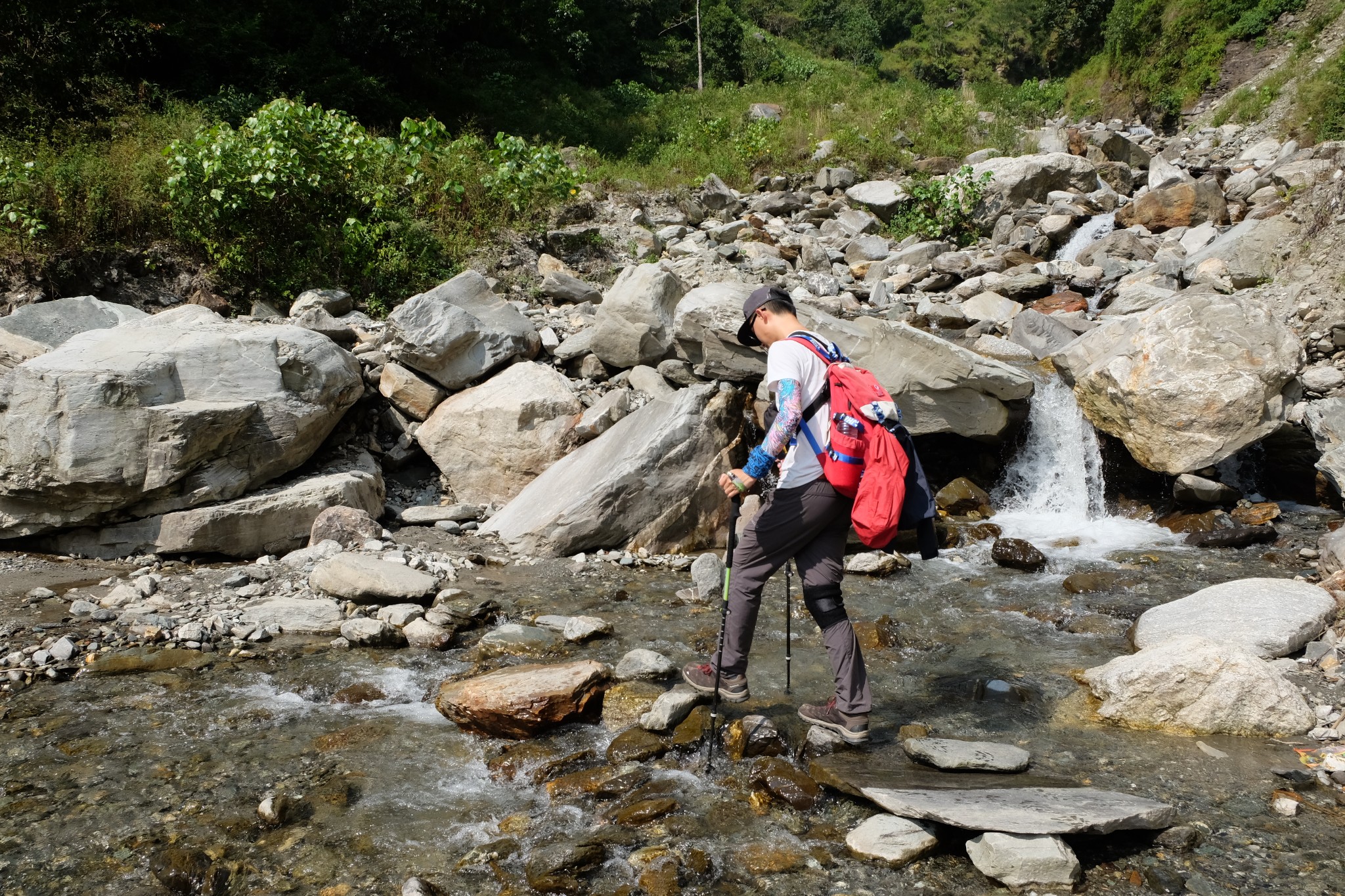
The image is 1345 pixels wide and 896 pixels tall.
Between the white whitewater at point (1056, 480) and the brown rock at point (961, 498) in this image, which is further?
the brown rock at point (961, 498)

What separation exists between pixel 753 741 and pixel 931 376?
5367 millimetres

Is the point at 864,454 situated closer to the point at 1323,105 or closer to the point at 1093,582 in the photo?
the point at 1093,582

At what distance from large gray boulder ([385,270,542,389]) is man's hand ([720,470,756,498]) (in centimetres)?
582

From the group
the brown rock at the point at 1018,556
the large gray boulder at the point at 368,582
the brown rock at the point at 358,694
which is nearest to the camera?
the brown rock at the point at 358,694

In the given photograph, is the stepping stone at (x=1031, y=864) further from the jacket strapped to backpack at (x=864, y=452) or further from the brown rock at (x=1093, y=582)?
the brown rock at (x=1093, y=582)

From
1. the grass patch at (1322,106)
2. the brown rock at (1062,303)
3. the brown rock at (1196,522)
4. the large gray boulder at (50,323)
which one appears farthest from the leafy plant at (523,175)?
the grass patch at (1322,106)

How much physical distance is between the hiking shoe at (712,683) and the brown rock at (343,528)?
379 centimetres

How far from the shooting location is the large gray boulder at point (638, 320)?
371 inches

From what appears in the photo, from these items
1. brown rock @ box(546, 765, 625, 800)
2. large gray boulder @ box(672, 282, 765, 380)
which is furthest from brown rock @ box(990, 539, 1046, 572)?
brown rock @ box(546, 765, 625, 800)

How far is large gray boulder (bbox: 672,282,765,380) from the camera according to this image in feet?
28.8

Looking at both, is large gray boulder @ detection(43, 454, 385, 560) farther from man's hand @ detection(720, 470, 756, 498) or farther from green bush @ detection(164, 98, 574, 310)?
man's hand @ detection(720, 470, 756, 498)

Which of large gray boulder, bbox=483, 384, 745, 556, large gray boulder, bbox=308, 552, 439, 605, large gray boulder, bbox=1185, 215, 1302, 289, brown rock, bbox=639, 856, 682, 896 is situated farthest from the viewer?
large gray boulder, bbox=1185, 215, 1302, 289

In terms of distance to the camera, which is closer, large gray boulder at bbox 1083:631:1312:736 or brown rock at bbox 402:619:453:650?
large gray boulder at bbox 1083:631:1312:736

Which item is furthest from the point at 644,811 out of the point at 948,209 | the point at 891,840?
the point at 948,209
